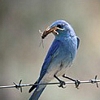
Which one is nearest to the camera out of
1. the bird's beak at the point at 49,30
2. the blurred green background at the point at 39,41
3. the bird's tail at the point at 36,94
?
the bird's beak at the point at 49,30

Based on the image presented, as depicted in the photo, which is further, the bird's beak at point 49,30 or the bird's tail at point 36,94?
the bird's tail at point 36,94

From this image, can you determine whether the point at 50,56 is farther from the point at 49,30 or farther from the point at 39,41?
the point at 39,41

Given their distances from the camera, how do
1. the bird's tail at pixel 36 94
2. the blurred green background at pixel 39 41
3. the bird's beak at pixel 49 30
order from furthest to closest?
1. the blurred green background at pixel 39 41
2. the bird's tail at pixel 36 94
3. the bird's beak at pixel 49 30

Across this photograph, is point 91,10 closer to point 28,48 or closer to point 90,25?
point 90,25

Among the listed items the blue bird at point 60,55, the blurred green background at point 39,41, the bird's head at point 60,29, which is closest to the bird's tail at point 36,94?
the blue bird at point 60,55

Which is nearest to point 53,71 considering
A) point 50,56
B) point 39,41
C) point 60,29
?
point 50,56

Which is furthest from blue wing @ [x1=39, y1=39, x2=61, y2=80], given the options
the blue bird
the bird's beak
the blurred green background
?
the blurred green background

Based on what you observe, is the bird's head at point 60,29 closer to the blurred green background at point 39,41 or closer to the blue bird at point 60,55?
the blue bird at point 60,55

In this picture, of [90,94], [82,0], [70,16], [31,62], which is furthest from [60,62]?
[82,0]

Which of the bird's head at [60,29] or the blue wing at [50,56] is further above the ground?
the bird's head at [60,29]
